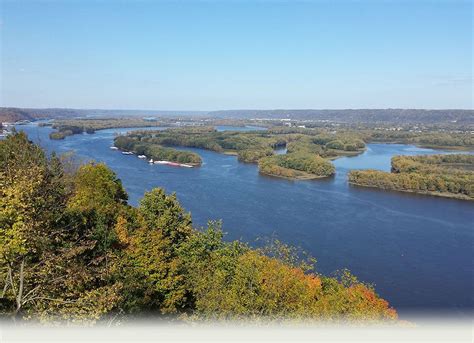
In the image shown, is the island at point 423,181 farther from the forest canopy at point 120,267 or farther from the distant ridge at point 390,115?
the distant ridge at point 390,115

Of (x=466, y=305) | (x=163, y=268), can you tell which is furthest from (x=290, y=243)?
(x=163, y=268)

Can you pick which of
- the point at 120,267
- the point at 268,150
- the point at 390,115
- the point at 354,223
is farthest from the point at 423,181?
the point at 390,115

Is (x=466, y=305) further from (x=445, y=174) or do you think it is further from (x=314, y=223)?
(x=445, y=174)

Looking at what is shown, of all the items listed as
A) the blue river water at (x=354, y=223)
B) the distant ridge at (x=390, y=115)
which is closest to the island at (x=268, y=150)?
the blue river water at (x=354, y=223)

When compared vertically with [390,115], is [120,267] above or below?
below

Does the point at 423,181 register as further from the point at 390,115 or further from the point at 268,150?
the point at 390,115

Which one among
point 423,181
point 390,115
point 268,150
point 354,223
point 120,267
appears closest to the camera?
point 120,267

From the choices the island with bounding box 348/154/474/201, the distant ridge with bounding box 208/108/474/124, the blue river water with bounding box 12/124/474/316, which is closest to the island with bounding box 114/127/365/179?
the blue river water with bounding box 12/124/474/316

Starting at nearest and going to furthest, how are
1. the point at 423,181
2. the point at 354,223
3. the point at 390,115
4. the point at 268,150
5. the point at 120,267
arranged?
the point at 120,267 < the point at 354,223 < the point at 423,181 < the point at 268,150 < the point at 390,115

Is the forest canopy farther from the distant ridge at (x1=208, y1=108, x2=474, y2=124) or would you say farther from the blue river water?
the distant ridge at (x1=208, y1=108, x2=474, y2=124)
